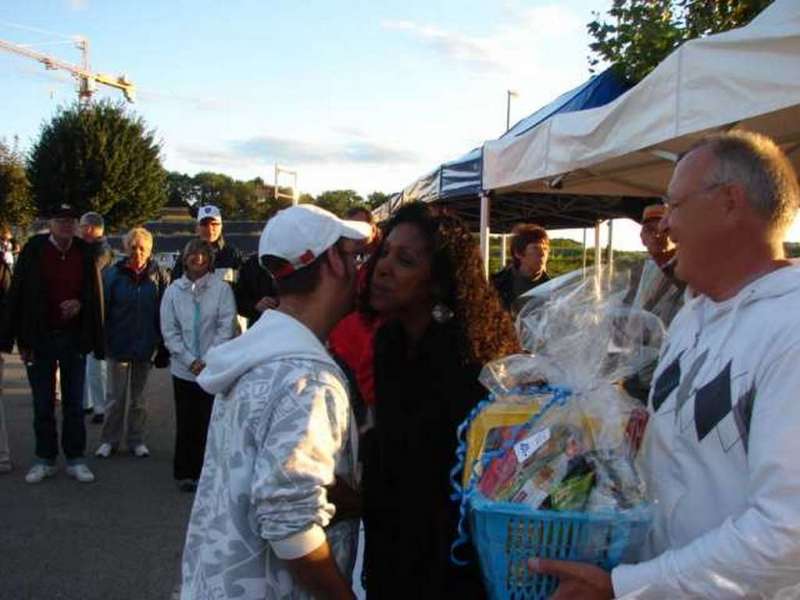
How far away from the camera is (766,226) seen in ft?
4.92

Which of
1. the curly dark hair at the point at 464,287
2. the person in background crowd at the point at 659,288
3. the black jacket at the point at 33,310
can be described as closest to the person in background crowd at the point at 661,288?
the person in background crowd at the point at 659,288

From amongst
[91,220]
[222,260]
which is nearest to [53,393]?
[222,260]

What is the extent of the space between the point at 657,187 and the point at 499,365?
5.27m

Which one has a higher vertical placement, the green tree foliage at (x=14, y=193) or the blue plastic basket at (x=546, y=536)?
the green tree foliage at (x=14, y=193)

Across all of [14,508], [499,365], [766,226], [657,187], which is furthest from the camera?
[657,187]

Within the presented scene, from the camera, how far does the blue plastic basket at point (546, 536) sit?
1.42 m

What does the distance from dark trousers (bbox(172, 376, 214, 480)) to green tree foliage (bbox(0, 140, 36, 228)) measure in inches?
1268

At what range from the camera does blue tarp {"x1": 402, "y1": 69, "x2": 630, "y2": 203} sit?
7.03 metres

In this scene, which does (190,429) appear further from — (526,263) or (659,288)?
(659,288)

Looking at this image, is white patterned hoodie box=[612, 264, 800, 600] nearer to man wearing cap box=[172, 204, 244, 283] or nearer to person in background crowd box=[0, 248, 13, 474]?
man wearing cap box=[172, 204, 244, 283]

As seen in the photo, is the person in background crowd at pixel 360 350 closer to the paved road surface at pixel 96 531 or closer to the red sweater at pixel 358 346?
the red sweater at pixel 358 346

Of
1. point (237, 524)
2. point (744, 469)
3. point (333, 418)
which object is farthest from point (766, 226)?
point (237, 524)

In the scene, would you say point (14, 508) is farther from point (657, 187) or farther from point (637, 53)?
point (637, 53)

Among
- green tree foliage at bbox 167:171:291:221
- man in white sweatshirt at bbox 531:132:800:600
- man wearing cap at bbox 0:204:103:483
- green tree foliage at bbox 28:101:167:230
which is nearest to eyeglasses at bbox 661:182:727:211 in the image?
man in white sweatshirt at bbox 531:132:800:600
